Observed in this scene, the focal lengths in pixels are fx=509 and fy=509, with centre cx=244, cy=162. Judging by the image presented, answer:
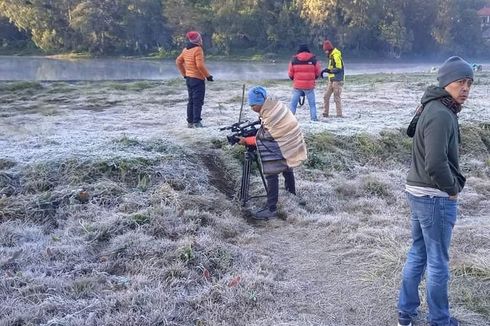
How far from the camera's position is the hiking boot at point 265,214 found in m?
5.73

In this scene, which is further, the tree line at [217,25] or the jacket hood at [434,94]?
the tree line at [217,25]

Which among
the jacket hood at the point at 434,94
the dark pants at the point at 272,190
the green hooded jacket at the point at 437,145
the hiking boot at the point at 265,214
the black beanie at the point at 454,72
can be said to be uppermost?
the black beanie at the point at 454,72

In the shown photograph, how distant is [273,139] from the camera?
556 cm

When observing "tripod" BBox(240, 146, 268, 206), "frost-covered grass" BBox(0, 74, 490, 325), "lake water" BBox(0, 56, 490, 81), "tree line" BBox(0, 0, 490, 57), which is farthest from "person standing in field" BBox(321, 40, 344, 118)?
"tree line" BBox(0, 0, 490, 57)

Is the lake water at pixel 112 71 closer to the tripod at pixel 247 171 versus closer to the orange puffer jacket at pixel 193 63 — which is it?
the orange puffer jacket at pixel 193 63

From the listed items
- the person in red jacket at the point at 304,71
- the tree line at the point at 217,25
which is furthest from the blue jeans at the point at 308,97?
the tree line at the point at 217,25

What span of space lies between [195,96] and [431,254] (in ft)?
20.1

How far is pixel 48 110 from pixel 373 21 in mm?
36006

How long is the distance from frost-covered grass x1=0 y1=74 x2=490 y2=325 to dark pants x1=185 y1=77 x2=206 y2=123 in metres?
Result: 0.42

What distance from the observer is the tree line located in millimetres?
38344

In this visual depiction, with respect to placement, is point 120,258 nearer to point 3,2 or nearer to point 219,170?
point 219,170

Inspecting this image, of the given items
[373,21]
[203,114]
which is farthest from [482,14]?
[203,114]

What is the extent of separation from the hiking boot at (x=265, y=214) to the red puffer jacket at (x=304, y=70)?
14.0ft

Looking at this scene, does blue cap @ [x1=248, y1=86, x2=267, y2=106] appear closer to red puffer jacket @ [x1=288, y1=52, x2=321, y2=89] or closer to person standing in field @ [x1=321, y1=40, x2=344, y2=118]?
red puffer jacket @ [x1=288, y1=52, x2=321, y2=89]
